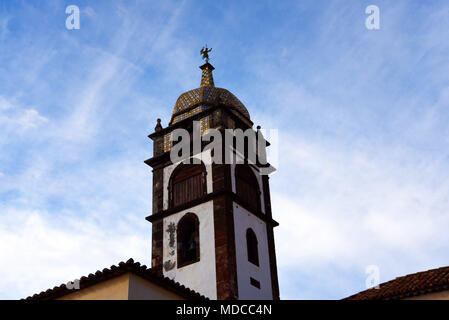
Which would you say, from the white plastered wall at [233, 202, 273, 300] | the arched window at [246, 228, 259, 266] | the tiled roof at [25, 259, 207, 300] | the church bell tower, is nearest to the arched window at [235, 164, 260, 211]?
the church bell tower

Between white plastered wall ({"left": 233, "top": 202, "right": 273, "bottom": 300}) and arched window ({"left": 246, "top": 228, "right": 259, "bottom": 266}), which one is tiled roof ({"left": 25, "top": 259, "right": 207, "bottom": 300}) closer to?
white plastered wall ({"left": 233, "top": 202, "right": 273, "bottom": 300})

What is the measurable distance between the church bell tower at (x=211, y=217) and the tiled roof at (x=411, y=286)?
254 inches

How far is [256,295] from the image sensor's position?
2248 centimetres

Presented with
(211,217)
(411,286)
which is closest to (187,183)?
(211,217)

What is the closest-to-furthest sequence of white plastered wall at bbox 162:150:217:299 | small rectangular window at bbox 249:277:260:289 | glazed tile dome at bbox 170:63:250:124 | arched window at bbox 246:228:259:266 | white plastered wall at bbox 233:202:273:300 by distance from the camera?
white plastered wall at bbox 162:150:217:299 < white plastered wall at bbox 233:202:273:300 < small rectangular window at bbox 249:277:260:289 < arched window at bbox 246:228:259:266 < glazed tile dome at bbox 170:63:250:124

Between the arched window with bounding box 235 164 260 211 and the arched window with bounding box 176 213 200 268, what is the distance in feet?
7.24

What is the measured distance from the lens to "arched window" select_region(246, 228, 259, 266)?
2344 cm

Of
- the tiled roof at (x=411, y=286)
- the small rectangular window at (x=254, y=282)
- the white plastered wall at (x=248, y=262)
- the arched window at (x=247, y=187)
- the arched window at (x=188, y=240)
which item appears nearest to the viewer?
the tiled roof at (x=411, y=286)

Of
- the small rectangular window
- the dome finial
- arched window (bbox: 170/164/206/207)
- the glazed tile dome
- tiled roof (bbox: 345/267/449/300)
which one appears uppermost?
the dome finial

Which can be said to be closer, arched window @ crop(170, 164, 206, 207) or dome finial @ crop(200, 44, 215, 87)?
arched window @ crop(170, 164, 206, 207)

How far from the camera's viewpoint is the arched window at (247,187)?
2456 centimetres

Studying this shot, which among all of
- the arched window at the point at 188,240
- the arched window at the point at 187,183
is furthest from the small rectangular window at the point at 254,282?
the arched window at the point at 187,183

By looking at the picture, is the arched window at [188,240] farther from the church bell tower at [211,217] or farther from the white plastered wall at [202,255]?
the white plastered wall at [202,255]
